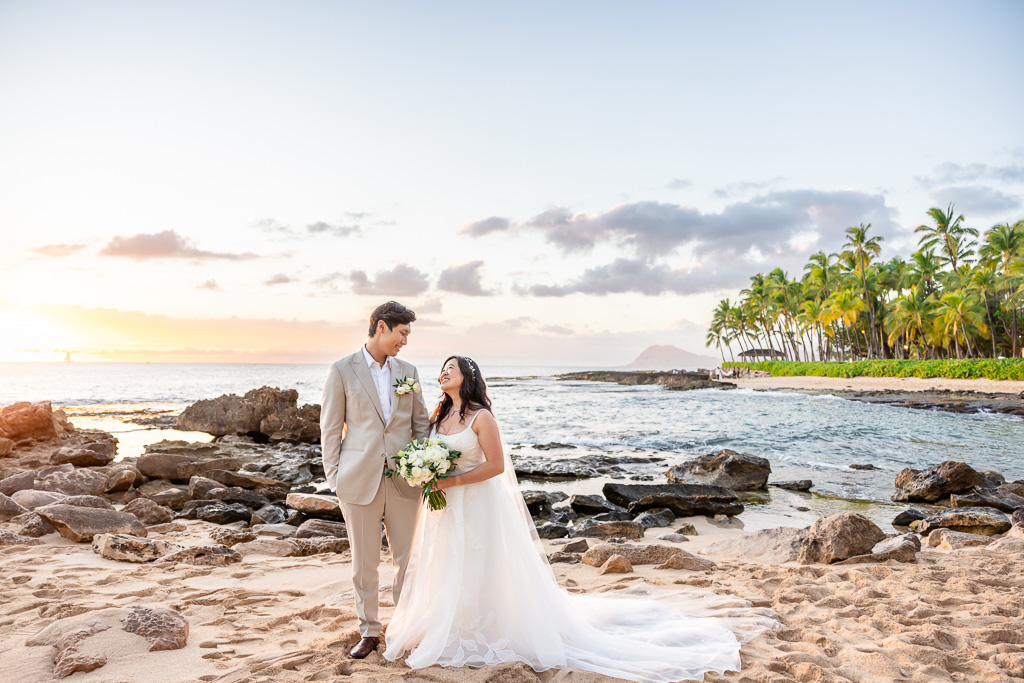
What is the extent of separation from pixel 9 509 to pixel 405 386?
22.2 feet

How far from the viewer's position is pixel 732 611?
4.92 metres

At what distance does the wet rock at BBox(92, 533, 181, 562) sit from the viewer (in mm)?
6203

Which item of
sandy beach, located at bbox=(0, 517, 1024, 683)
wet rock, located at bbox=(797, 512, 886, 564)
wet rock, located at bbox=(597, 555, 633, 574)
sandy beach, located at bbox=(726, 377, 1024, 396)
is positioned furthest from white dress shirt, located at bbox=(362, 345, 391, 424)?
sandy beach, located at bbox=(726, 377, 1024, 396)

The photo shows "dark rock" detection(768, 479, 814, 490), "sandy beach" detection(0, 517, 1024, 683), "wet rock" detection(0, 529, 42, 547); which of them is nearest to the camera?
"sandy beach" detection(0, 517, 1024, 683)

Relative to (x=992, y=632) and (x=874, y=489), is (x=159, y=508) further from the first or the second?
(x=874, y=489)

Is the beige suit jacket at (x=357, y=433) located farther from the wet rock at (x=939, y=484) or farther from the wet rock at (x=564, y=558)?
the wet rock at (x=939, y=484)

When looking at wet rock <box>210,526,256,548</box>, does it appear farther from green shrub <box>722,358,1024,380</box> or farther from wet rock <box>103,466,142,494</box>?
green shrub <box>722,358,1024,380</box>

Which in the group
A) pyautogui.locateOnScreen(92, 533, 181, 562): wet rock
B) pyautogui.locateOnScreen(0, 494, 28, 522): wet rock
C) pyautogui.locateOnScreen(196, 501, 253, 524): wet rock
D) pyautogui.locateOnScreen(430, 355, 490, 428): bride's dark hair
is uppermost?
pyautogui.locateOnScreen(430, 355, 490, 428): bride's dark hair

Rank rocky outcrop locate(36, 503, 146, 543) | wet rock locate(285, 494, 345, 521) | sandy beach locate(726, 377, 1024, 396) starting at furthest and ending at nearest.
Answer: sandy beach locate(726, 377, 1024, 396)
wet rock locate(285, 494, 345, 521)
rocky outcrop locate(36, 503, 146, 543)

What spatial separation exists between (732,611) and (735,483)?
789 cm

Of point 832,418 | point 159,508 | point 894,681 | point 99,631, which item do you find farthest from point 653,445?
point 99,631

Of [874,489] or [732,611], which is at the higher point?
[732,611]

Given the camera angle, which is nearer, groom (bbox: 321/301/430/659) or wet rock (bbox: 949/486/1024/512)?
groom (bbox: 321/301/430/659)

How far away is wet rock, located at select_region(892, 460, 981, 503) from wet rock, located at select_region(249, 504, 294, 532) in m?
11.2
